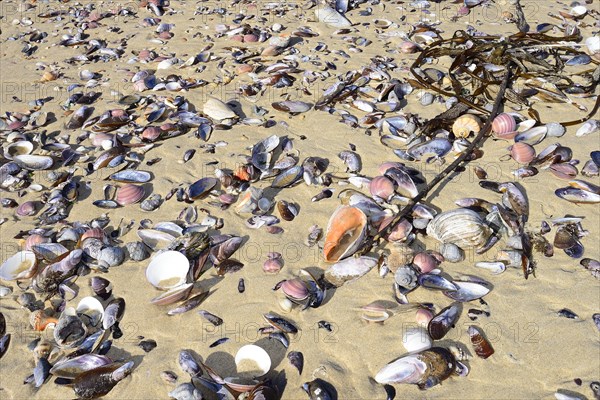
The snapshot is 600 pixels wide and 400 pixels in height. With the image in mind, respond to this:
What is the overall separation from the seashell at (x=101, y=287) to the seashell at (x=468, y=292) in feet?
7.03

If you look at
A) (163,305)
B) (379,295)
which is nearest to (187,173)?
(163,305)

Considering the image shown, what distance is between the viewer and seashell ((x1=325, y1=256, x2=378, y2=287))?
285 cm

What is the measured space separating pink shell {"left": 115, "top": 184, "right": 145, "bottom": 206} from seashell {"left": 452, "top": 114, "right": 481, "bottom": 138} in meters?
2.81

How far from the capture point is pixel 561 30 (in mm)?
5902

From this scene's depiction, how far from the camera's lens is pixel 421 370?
90.0 inches

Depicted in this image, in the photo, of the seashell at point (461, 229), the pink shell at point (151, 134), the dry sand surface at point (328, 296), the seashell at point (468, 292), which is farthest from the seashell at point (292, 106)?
the seashell at point (468, 292)

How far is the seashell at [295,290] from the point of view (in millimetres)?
2701

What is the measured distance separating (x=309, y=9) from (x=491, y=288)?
5548mm

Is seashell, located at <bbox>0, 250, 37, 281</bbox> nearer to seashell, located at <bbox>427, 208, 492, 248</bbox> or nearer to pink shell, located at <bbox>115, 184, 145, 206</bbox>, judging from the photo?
pink shell, located at <bbox>115, 184, 145, 206</bbox>

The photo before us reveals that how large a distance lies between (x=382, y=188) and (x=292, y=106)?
1612mm

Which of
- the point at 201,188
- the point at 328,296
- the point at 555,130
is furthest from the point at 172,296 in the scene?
the point at 555,130

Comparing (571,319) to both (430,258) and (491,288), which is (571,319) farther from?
(430,258)

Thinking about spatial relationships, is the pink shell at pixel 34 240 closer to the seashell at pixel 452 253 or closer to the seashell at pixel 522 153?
the seashell at pixel 452 253

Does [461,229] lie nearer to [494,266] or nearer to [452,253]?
[452,253]
